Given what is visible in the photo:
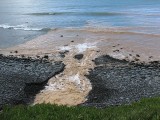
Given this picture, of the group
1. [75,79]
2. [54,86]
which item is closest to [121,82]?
[75,79]

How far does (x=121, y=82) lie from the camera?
82.8ft

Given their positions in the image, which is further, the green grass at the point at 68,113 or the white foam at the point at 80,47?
the white foam at the point at 80,47

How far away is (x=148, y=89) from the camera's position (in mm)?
23641

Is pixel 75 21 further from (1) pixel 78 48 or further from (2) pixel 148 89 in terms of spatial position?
(2) pixel 148 89

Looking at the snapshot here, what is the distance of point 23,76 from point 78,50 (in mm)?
10535

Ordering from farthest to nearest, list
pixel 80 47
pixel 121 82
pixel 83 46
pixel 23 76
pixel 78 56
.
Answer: pixel 83 46 → pixel 80 47 → pixel 78 56 → pixel 23 76 → pixel 121 82

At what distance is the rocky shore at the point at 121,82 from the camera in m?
22.3

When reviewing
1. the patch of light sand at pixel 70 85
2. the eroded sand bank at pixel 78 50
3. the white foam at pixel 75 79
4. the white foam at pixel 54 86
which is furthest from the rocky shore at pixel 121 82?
the white foam at pixel 54 86

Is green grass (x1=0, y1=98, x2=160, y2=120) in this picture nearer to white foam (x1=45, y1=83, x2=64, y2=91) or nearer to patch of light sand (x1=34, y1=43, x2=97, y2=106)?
patch of light sand (x1=34, y1=43, x2=97, y2=106)

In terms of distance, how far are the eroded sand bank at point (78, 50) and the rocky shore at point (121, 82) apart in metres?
0.75

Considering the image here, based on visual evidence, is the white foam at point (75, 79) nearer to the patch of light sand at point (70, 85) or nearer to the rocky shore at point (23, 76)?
the patch of light sand at point (70, 85)

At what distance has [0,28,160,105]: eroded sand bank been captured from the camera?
23.8 metres

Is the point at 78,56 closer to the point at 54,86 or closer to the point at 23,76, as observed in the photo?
the point at 23,76

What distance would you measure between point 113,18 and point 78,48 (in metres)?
29.7
